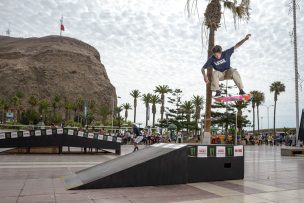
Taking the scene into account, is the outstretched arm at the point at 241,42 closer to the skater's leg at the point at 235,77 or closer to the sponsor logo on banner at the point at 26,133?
the skater's leg at the point at 235,77

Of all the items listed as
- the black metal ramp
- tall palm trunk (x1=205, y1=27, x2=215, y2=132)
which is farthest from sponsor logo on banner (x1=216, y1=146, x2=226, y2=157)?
tall palm trunk (x1=205, y1=27, x2=215, y2=132)

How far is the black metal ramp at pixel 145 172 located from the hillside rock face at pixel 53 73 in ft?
456

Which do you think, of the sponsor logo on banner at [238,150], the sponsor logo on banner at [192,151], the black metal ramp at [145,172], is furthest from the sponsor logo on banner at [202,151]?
the sponsor logo on banner at [238,150]

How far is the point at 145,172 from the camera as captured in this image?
27.3ft

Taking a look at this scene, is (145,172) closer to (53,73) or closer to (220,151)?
(220,151)

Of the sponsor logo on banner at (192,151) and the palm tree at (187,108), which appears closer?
the sponsor logo on banner at (192,151)

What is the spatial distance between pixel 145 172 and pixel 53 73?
150497 millimetres

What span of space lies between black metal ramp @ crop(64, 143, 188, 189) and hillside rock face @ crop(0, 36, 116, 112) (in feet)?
456

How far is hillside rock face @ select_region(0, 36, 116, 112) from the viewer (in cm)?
14450

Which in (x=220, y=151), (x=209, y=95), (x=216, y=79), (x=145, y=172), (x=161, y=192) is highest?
(x=216, y=79)

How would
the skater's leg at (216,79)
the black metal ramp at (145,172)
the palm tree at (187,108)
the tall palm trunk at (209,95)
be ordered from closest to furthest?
the black metal ramp at (145,172) → the skater's leg at (216,79) → the tall palm trunk at (209,95) → the palm tree at (187,108)

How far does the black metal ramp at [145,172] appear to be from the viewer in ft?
26.0

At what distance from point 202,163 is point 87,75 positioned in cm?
15460

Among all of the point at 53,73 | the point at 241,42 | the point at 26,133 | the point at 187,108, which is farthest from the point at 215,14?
the point at 53,73
